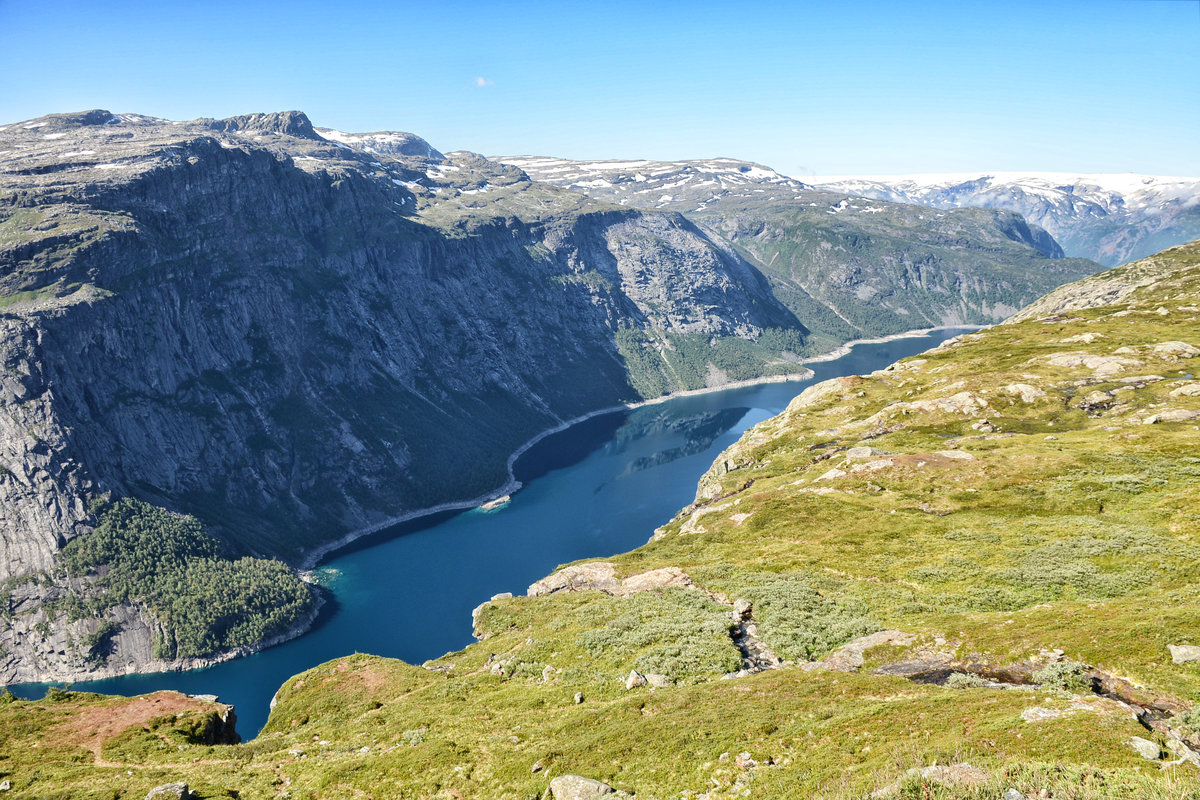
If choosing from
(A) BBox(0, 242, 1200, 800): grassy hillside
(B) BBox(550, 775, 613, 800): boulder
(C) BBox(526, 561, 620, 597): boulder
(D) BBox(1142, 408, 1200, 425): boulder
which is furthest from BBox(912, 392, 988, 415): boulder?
(B) BBox(550, 775, 613, 800): boulder

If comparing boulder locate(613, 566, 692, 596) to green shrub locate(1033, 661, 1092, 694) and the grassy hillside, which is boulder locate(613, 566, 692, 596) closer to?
the grassy hillside

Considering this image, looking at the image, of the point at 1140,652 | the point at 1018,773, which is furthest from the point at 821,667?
the point at 1018,773

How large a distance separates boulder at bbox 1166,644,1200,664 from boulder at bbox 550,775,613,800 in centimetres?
2850

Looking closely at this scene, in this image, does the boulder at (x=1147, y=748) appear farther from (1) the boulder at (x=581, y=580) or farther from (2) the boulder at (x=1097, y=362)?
(2) the boulder at (x=1097, y=362)

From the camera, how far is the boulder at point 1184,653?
31.7 m

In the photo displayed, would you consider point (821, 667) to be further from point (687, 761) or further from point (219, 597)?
point (219, 597)

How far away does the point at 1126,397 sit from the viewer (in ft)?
336

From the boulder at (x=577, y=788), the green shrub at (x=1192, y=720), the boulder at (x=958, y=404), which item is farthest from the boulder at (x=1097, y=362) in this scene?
the boulder at (x=577, y=788)

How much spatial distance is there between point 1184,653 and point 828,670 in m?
17.3

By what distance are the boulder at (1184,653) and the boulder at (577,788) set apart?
93.5 ft

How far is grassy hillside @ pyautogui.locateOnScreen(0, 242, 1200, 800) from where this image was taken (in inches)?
1062

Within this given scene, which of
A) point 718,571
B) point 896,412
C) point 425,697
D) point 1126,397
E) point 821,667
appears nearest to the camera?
point 821,667

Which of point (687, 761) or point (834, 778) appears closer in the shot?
point (834, 778)

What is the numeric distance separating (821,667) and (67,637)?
21943 centimetres
